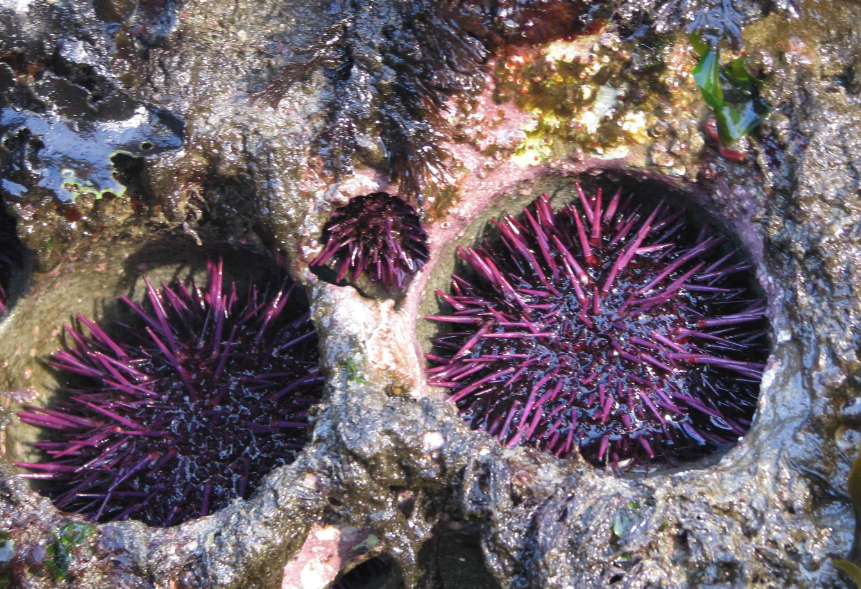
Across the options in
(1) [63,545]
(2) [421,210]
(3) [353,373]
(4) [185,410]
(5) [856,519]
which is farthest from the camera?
(4) [185,410]

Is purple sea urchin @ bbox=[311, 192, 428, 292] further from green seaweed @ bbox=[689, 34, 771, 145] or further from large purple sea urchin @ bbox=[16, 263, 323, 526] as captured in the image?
green seaweed @ bbox=[689, 34, 771, 145]

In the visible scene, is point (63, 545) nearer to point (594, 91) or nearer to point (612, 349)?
point (612, 349)

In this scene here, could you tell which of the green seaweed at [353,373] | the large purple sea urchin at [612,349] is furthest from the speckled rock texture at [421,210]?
the large purple sea urchin at [612,349]

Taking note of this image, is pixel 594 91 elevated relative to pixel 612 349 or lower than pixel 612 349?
elevated

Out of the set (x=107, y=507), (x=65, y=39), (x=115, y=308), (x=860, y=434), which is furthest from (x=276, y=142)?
(x=860, y=434)

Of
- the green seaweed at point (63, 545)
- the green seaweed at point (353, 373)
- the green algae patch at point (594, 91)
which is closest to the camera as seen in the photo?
the green seaweed at point (63, 545)

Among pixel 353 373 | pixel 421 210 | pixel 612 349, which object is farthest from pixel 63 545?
pixel 612 349

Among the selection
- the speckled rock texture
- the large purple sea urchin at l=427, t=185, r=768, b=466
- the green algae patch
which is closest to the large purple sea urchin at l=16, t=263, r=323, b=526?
the speckled rock texture

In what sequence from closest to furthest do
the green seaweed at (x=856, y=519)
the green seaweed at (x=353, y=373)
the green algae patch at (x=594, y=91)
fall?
the green seaweed at (x=856, y=519)
the green seaweed at (x=353, y=373)
the green algae patch at (x=594, y=91)

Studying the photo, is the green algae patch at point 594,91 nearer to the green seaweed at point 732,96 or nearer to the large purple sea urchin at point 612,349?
the green seaweed at point 732,96
